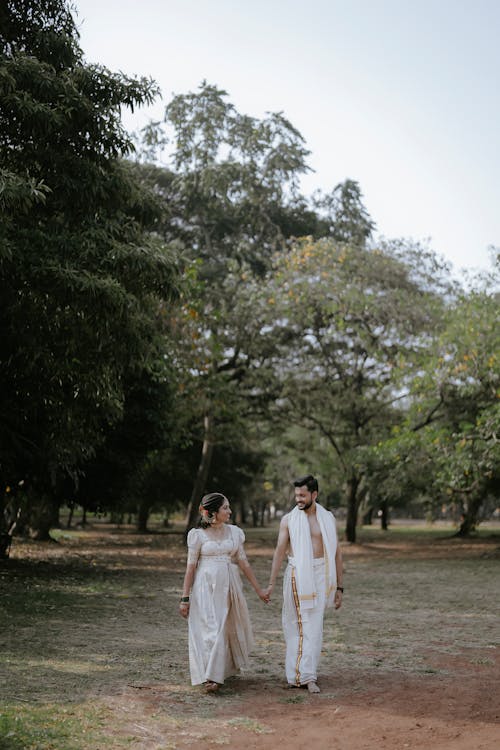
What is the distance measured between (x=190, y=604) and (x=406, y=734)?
240 centimetres

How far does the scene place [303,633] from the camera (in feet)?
23.9

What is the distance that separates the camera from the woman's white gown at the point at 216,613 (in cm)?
716

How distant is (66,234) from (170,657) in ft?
20.8

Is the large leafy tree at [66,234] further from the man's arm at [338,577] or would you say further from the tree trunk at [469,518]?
the tree trunk at [469,518]

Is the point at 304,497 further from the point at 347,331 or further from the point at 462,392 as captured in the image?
the point at 347,331

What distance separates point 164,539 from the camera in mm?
35438

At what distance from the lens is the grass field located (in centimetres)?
589

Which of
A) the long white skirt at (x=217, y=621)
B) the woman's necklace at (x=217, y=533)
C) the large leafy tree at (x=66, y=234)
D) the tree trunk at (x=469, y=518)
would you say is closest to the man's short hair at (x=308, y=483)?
the woman's necklace at (x=217, y=533)

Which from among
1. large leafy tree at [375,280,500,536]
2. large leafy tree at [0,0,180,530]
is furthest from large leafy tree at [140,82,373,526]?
large leafy tree at [0,0,180,530]

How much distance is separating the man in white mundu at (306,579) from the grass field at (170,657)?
29 cm

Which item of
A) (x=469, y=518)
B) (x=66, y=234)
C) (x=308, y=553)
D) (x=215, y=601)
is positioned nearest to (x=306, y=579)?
(x=308, y=553)

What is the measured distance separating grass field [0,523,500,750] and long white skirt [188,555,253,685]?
0.77ft

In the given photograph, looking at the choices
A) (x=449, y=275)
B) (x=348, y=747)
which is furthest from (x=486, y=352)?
(x=348, y=747)

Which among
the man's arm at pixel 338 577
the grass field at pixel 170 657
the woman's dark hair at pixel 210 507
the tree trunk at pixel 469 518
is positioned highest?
the tree trunk at pixel 469 518
